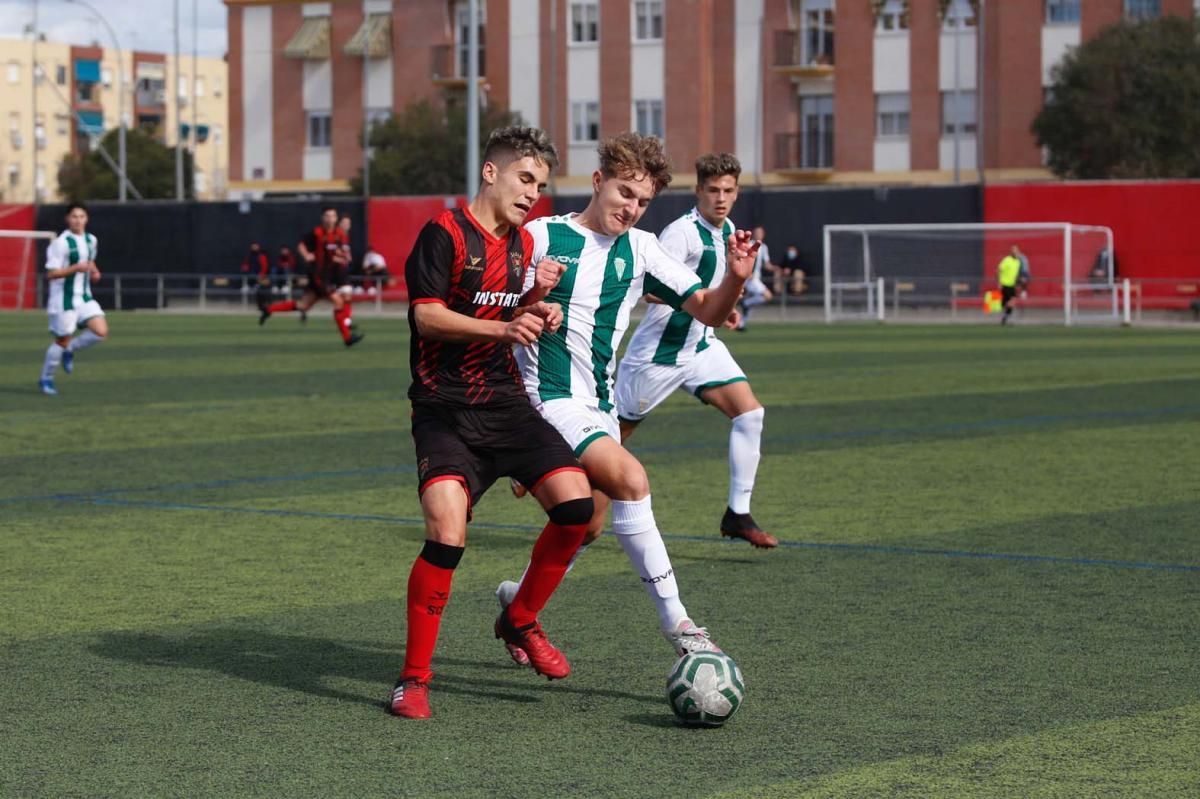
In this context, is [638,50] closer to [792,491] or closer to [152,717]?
[792,491]

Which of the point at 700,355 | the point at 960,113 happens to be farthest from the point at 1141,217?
the point at 700,355

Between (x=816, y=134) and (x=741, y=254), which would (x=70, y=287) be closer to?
(x=741, y=254)

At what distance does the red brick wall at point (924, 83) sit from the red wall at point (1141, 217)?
31.2ft

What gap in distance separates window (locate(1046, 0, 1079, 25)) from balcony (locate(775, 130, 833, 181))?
24.4ft

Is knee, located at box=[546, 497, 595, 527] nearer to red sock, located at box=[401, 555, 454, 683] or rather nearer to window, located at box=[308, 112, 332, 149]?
red sock, located at box=[401, 555, 454, 683]

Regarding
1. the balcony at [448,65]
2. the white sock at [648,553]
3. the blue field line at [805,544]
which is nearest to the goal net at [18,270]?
the balcony at [448,65]

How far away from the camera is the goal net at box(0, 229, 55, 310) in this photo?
5331 centimetres

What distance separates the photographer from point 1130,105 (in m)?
51.0

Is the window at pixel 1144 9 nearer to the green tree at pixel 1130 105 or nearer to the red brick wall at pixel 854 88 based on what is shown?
the green tree at pixel 1130 105

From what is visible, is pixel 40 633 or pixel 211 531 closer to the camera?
pixel 40 633

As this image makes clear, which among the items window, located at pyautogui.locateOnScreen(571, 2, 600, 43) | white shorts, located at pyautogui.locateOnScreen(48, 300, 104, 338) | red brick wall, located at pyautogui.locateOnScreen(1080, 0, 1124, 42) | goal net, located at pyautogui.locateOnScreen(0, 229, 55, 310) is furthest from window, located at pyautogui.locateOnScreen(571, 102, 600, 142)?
white shorts, located at pyautogui.locateOnScreen(48, 300, 104, 338)

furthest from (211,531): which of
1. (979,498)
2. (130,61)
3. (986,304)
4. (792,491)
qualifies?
(130,61)

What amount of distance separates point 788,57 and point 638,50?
4514 mm

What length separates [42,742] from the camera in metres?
5.21
